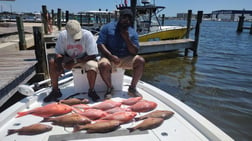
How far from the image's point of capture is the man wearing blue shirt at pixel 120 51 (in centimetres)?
→ 278

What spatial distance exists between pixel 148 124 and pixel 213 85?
5.07 meters

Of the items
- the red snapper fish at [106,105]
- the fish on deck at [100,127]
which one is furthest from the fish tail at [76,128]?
the red snapper fish at [106,105]

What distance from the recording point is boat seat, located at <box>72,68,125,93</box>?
282 centimetres

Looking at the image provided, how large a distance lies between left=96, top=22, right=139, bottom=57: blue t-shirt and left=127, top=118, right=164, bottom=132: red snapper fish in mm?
1232

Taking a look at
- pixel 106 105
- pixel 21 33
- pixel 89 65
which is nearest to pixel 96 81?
pixel 89 65

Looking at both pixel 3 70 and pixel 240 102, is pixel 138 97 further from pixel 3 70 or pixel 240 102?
pixel 240 102

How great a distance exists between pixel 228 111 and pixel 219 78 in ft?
8.98

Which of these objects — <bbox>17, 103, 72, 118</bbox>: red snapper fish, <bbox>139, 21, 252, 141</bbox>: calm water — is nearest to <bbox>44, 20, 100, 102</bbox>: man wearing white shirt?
<bbox>17, 103, 72, 118</bbox>: red snapper fish

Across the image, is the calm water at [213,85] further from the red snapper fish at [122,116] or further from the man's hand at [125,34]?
the man's hand at [125,34]

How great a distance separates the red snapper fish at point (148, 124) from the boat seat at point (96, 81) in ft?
3.41

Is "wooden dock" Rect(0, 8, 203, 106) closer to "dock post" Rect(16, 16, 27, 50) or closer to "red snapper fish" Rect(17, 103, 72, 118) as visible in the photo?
"dock post" Rect(16, 16, 27, 50)

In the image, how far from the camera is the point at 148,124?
6.56 ft

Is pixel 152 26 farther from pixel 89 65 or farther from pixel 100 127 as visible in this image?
pixel 100 127

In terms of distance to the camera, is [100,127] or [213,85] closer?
A: [100,127]
